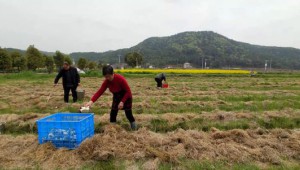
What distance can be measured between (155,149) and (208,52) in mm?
118119

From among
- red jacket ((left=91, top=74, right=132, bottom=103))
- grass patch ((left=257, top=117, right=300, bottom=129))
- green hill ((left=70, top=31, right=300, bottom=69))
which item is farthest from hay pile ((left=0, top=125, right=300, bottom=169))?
green hill ((left=70, top=31, right=300, bottom=69))

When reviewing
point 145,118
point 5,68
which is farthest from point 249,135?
point 5,68

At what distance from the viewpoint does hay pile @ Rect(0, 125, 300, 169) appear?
13.0 feet

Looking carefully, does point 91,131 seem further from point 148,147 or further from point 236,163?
point 236,163

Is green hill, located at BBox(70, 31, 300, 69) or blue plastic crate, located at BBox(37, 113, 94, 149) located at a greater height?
green hill, located at BBox(70, 31, 300, 69)

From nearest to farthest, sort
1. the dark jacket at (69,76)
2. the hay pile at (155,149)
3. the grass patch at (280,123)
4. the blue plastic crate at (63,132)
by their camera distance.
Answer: the hay pile at (155,149)
the blue plastic crate at (63,132)
the grass patch at (280,123)
the dark jacket at (69,76)

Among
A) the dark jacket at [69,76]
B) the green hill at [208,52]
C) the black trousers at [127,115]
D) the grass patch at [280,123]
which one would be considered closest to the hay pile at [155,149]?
the black trousers at [127,115]

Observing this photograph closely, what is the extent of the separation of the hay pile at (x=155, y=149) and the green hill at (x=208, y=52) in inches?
3875

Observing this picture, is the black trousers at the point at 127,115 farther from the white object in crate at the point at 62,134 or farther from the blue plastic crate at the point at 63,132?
the white object in crate at the point at 62,134

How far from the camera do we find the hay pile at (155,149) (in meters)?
3.95

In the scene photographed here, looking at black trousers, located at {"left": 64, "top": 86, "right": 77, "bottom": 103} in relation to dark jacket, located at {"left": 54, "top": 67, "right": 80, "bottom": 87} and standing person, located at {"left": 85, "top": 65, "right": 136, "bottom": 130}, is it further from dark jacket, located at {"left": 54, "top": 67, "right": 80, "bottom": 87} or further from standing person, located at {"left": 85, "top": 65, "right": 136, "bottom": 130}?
standing person, located at {"left": 85, "top": 65, "right": 136, "bottom": 130}

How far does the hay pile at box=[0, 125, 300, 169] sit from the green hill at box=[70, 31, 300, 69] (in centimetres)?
9843

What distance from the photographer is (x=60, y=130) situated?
4305mm

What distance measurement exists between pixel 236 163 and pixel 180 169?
1.02 meters
